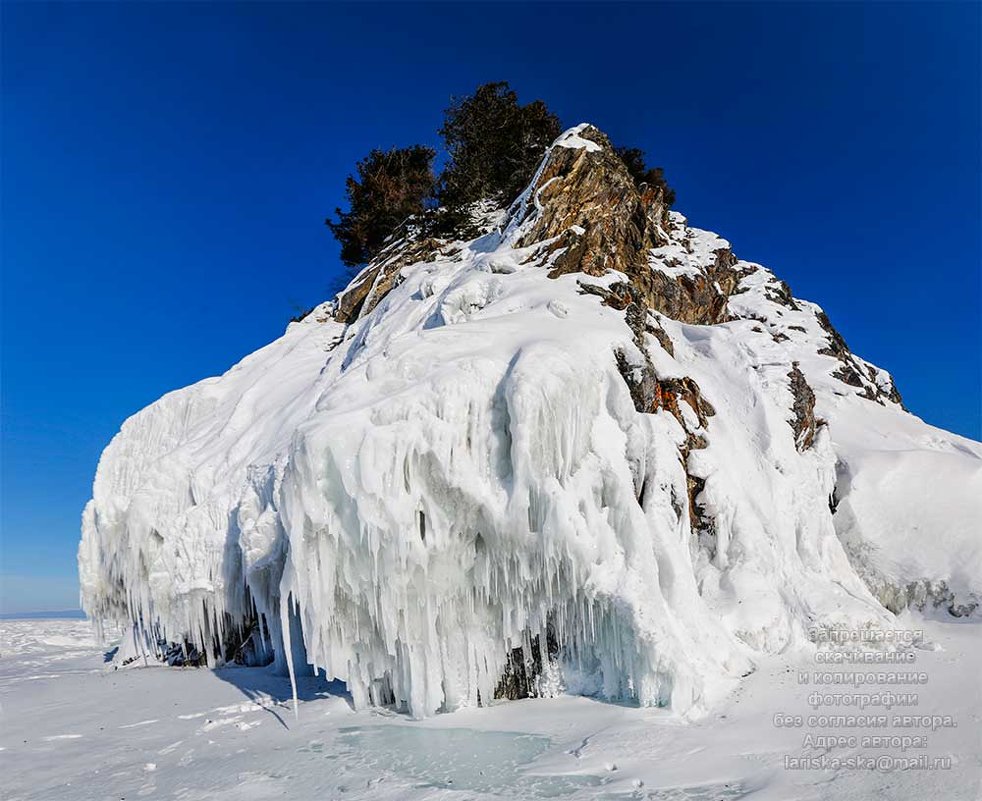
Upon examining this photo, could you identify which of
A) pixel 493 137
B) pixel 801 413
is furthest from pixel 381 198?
pixel 801 413

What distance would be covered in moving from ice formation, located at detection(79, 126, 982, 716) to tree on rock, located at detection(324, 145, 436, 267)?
776 centimetres

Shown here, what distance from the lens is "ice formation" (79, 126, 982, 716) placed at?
25.2ft

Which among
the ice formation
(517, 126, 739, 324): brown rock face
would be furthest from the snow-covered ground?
(517, 126, 739, 324): brown rock face

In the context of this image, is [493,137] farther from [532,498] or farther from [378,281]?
[532,498]

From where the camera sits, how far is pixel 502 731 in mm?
7133

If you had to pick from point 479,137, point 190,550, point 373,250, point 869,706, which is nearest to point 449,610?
point 869,706

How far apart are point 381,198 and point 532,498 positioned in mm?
18760

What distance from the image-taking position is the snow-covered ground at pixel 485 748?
17.5 ft

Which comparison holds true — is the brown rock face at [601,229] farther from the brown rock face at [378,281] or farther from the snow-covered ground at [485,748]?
the snow-covered ground at [485,748]

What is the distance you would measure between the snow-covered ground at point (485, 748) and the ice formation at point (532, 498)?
2.13 ft

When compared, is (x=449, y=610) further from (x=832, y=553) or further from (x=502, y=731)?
(x=832, y=553)

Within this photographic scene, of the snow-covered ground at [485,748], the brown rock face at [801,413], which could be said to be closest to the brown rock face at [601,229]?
the brown rock face at [801,413]

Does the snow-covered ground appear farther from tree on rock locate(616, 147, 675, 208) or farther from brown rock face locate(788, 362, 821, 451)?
tree on rock locate(616, 147, 675, 208)

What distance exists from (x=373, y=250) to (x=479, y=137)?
6.56 m
